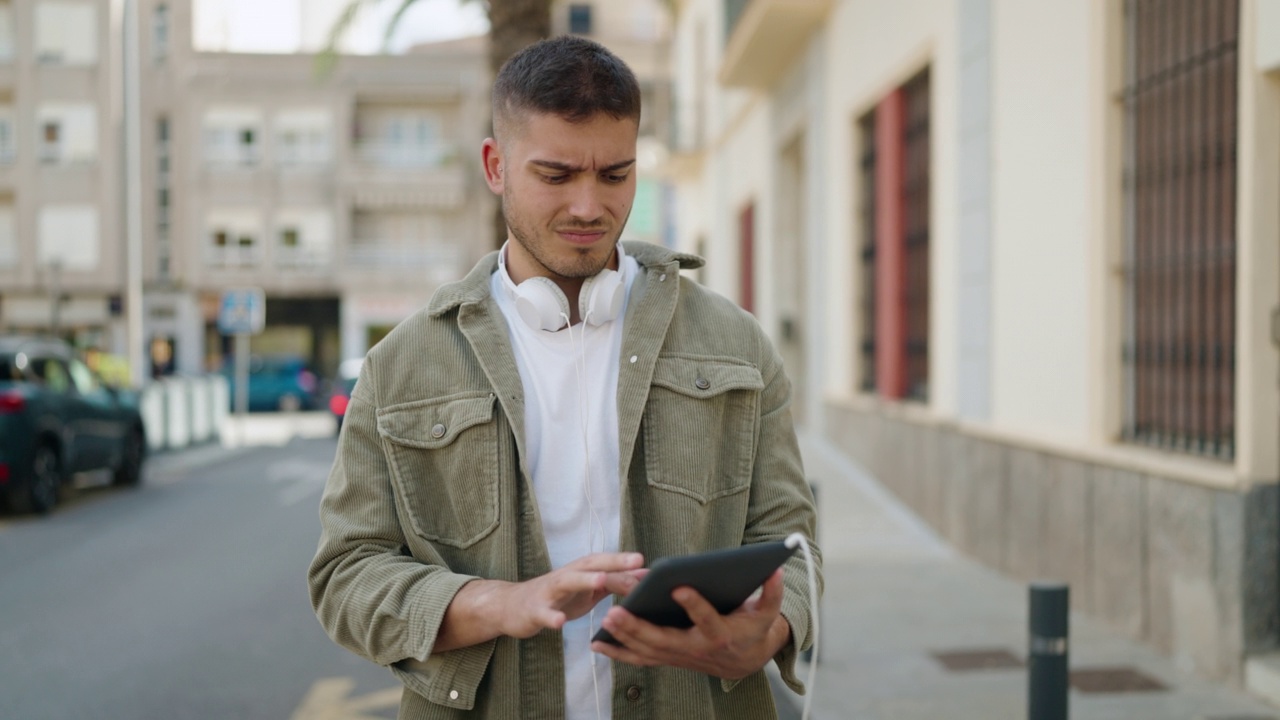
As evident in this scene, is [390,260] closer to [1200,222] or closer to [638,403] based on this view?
Answer: [1200,222]

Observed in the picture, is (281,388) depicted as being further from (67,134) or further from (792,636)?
(792,636)

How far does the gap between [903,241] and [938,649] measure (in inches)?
223

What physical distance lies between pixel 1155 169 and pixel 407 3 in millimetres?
5520

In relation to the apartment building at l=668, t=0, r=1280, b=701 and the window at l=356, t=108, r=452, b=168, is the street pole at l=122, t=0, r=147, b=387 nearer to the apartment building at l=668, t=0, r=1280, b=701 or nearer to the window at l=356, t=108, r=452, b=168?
the apartment building at l=668, t=0, r=1280, b=701

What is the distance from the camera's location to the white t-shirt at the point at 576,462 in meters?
2.03

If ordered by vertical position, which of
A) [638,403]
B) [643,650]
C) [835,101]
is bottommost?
[643,650]

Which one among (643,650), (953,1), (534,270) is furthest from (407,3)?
(643,650)

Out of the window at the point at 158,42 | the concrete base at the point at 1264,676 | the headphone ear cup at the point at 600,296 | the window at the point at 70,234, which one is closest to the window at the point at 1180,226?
the concrete base at the point at 1264,676

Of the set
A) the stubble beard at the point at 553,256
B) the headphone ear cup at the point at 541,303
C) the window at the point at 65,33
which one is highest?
the window at the point at 65,33

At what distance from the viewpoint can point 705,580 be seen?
169cm

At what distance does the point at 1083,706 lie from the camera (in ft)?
16.5

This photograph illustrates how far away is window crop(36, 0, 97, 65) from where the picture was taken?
39688mm

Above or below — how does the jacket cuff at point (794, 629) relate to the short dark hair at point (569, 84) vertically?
below

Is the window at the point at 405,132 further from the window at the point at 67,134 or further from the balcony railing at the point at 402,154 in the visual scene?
the window at the point at 67,134
